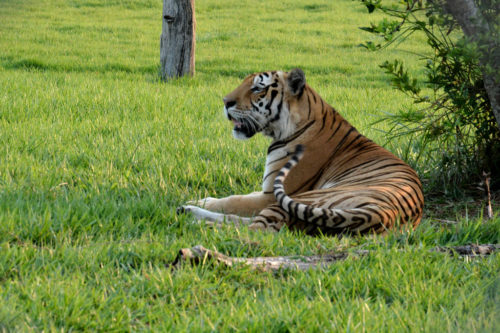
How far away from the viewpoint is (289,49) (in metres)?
Result: 19.0

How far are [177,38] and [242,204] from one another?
25.7 ft

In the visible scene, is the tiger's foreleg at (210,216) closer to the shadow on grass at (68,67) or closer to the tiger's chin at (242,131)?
the tiger's chin at (242,131)

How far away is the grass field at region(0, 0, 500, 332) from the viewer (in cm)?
296

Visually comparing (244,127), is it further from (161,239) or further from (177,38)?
(177,38)

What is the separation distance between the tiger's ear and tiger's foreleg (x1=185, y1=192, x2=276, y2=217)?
88 cm

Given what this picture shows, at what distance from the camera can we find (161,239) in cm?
407

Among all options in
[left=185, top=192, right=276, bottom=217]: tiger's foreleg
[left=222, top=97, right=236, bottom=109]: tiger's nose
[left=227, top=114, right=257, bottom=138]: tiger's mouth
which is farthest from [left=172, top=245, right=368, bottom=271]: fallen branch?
[left=222, top=97, right=236, bottom=109]: tiger's nose

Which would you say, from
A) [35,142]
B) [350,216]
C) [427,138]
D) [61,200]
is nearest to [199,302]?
[350,216]

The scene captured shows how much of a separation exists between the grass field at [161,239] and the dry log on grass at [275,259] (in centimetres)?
7

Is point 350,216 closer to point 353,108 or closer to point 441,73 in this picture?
point 441,73

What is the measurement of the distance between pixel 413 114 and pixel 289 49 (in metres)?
13.7

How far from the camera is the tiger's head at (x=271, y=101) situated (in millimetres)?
5105

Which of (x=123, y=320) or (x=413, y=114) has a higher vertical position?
(x=413, y=114)

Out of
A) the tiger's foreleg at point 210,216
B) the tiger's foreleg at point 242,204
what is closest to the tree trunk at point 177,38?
the tiger's foreleg at point 242,204
